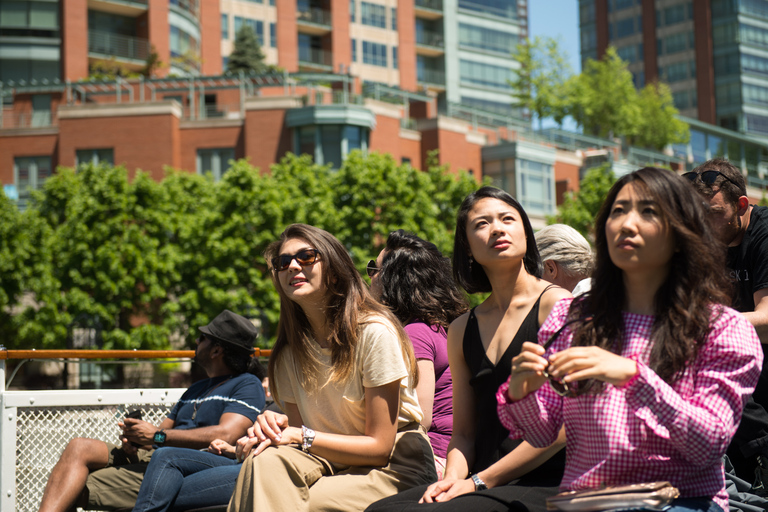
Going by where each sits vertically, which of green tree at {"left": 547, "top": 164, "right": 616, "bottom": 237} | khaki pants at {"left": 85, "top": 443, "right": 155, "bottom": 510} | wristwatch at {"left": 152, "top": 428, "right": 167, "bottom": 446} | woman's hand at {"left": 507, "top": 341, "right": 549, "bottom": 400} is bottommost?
khaki pants at {"left": 85, "top": 443, "right": 155, "bottom": 510}

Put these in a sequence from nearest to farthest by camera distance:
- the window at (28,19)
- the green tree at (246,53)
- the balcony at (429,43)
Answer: the window at (28,19)
the green tree at (246,53)
the balcony at (429,43)

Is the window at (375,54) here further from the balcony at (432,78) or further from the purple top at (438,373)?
the purple top at (438,373)

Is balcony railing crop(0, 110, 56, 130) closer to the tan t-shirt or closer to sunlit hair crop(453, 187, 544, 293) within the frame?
the tan t-shirt

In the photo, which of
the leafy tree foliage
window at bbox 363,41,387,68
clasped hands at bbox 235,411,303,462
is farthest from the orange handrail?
window at bbox 363,41,387,68

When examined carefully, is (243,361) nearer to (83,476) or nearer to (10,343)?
(83,476)

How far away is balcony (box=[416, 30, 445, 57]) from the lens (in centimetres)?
6275

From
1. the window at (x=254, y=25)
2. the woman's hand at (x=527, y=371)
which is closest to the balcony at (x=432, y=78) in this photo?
the window at (x=254, y=25)

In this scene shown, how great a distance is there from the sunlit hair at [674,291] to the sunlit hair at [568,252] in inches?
86.4

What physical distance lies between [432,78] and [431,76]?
0.18 m

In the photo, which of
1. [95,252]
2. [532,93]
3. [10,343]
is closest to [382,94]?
[532,93]

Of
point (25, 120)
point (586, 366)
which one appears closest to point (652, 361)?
point (586, 366)

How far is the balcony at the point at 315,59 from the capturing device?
5712cm

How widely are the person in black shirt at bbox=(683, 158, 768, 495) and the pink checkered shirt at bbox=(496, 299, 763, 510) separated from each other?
1.37 metres

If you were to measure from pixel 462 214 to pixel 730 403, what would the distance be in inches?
57.0
